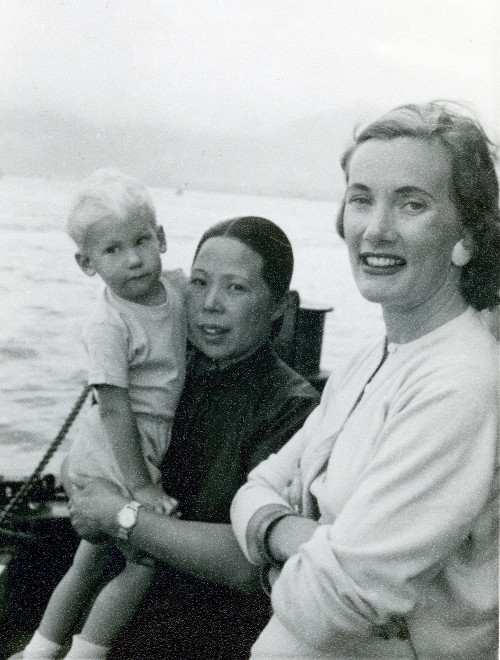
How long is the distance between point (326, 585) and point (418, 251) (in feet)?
2.04

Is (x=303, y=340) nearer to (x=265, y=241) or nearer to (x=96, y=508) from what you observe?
(x=265, y=241)

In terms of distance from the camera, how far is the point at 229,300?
1.68 metres

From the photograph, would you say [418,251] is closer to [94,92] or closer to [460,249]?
[460,249]

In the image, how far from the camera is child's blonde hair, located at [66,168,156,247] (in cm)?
165

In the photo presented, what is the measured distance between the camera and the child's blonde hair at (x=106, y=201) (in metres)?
1.65

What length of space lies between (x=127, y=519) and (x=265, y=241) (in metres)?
0.75

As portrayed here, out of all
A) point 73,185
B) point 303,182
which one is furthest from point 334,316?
point 73,185

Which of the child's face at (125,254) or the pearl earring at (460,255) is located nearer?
the pearl earring at (460,255)

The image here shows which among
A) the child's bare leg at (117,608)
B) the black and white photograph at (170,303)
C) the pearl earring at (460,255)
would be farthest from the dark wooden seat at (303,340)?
the child's bare leg at (117,608)

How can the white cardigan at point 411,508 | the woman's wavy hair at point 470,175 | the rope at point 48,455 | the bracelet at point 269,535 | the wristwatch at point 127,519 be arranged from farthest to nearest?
the rope at point 48,455
the wristwatch at point 127,519
the bracelet at point 269,535
the woman's wavy hair at point 470,175
the white cardigan at point 411,508

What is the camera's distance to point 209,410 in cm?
173

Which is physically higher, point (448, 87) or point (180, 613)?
point (448, 87)

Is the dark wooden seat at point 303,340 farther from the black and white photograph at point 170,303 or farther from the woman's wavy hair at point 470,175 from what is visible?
the woman's wavy hair at point 470,175

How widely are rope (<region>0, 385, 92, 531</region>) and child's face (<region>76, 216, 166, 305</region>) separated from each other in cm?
33
